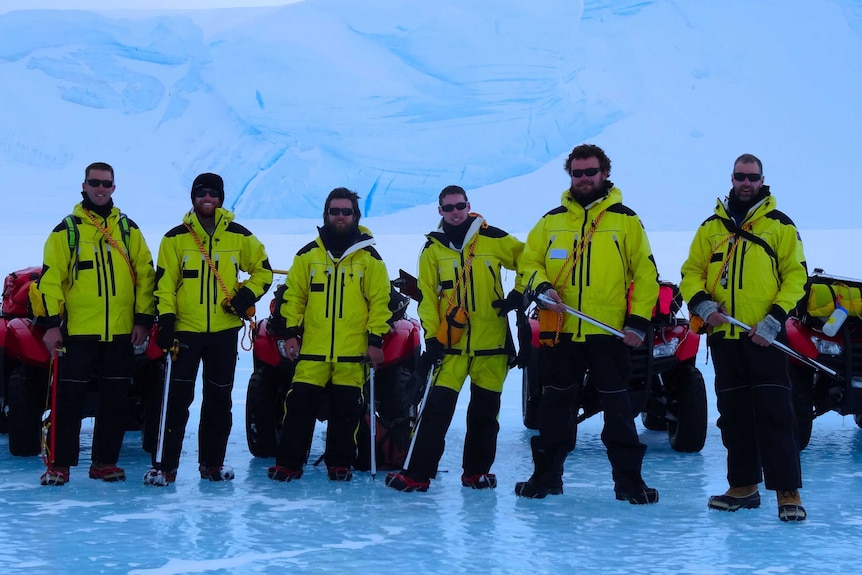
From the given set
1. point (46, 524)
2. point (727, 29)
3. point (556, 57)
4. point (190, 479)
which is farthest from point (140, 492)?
point (727, 29)

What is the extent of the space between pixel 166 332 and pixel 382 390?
1.24m

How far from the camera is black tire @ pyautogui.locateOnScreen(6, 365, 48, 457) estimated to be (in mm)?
6434

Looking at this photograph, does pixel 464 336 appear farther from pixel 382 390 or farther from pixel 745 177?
pixel 745 177

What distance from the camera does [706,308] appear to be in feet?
16.3

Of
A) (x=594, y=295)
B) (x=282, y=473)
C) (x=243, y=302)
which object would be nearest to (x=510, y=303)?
(x=594, y=295)

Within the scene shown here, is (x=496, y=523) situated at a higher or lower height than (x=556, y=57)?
lower

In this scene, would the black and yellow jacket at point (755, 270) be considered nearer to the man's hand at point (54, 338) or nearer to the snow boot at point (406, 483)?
the snow boot at point (406, 483)

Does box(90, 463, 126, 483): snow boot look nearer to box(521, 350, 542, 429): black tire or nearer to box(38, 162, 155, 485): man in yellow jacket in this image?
box(38, 162, 155, 485): man in yellow jacket

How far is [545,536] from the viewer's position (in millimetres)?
4566

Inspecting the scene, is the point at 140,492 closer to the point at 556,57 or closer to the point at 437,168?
the point at 437,168

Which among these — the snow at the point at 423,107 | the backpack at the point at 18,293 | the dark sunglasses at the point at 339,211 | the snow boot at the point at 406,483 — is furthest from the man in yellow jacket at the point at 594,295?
the snow at the point at 423,107

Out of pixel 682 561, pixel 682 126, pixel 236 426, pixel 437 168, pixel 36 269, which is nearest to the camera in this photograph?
pixel 682 561

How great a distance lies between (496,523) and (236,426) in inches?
129

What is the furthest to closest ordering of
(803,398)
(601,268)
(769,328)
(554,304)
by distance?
1. (803,398)
2. (601,268)
3. (554,304)
4. (769,328)
